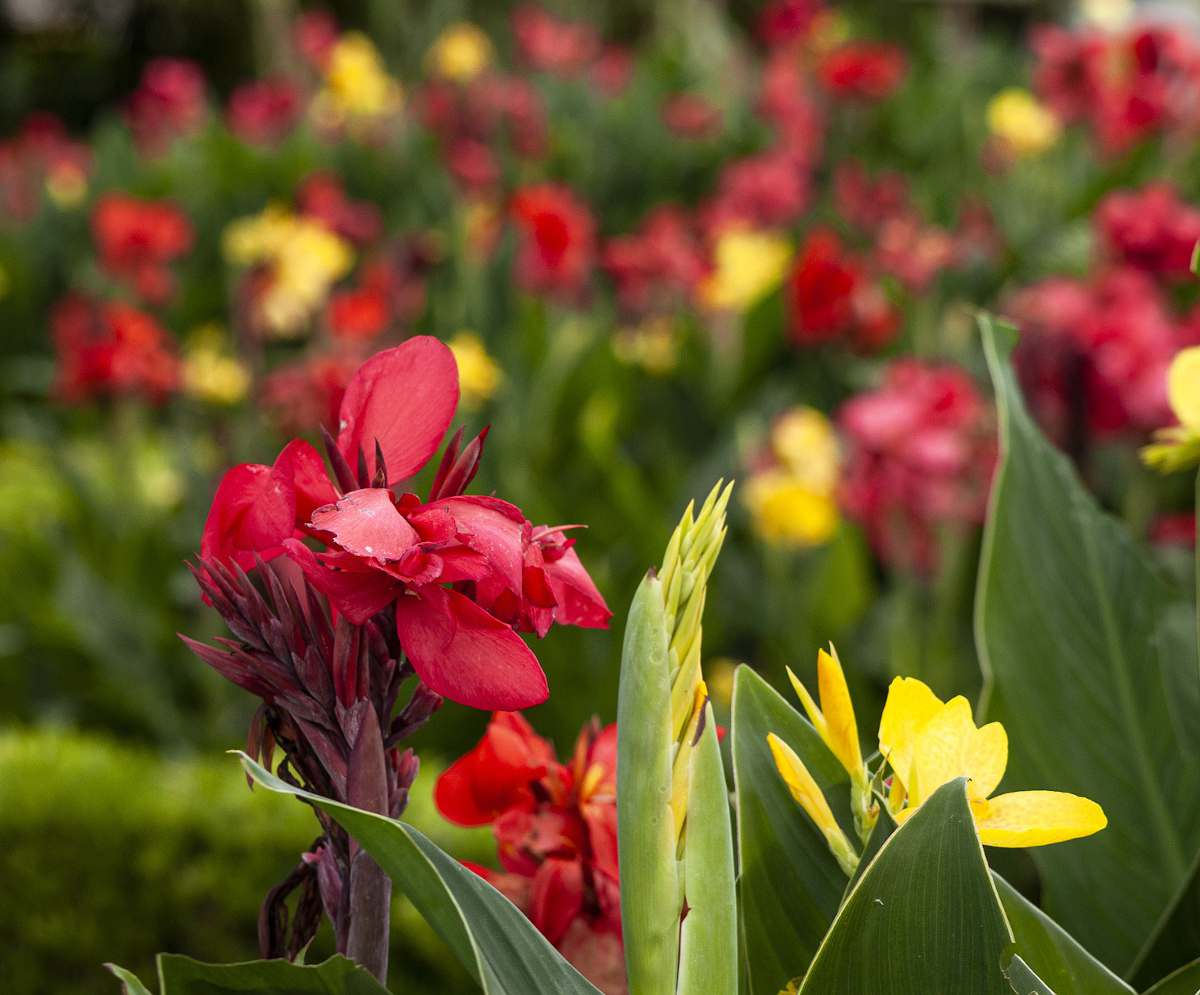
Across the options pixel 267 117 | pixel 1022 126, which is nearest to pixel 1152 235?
pixel 1022 126

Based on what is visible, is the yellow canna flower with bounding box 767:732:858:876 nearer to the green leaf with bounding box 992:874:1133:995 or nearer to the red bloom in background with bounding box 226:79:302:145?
the green leaf with bounding box 992:874:1133:995

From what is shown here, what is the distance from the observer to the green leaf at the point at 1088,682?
2.49 ft

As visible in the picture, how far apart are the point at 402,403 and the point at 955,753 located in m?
0.24

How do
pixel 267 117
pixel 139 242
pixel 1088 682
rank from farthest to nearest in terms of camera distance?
pixel 267 117 < pixel 139 242 < pixel 1088 682

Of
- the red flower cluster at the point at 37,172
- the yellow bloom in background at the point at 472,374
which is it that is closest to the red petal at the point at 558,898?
the yellow bloom in background at the point at 472,374

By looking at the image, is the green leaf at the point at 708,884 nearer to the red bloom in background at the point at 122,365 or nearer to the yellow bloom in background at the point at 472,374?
the yellow bloom in background at the point at 472,374

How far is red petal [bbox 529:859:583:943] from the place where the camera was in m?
0.59

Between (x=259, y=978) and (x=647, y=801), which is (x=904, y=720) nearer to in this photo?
(x=647, y=801)

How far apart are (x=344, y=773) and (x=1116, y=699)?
1.73ft

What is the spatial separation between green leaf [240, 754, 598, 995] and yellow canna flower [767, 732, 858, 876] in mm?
102

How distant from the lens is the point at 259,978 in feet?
1.65

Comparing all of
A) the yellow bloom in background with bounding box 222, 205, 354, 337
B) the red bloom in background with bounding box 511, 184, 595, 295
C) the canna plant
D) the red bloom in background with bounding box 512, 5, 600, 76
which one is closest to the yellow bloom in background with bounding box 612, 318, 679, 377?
the red bloom in background with bounding box 511, 184, 595, 295

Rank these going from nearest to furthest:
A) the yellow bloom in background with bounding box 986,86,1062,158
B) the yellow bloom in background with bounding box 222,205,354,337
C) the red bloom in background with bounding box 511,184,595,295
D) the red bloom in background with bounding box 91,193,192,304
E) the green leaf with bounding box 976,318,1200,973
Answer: the green leaf with bounding box 976,318,1200,973
the yellow bloom in background with bounding box 222,205,354,337
the red bloom in background with bounding box 91,193,192,304
the red bloom in background with bounding box 511,184,595,295
the yellow bloom in background with bounding box 986,86,1062,158

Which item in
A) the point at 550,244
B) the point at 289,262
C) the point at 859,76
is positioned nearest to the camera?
the point at 289,262
